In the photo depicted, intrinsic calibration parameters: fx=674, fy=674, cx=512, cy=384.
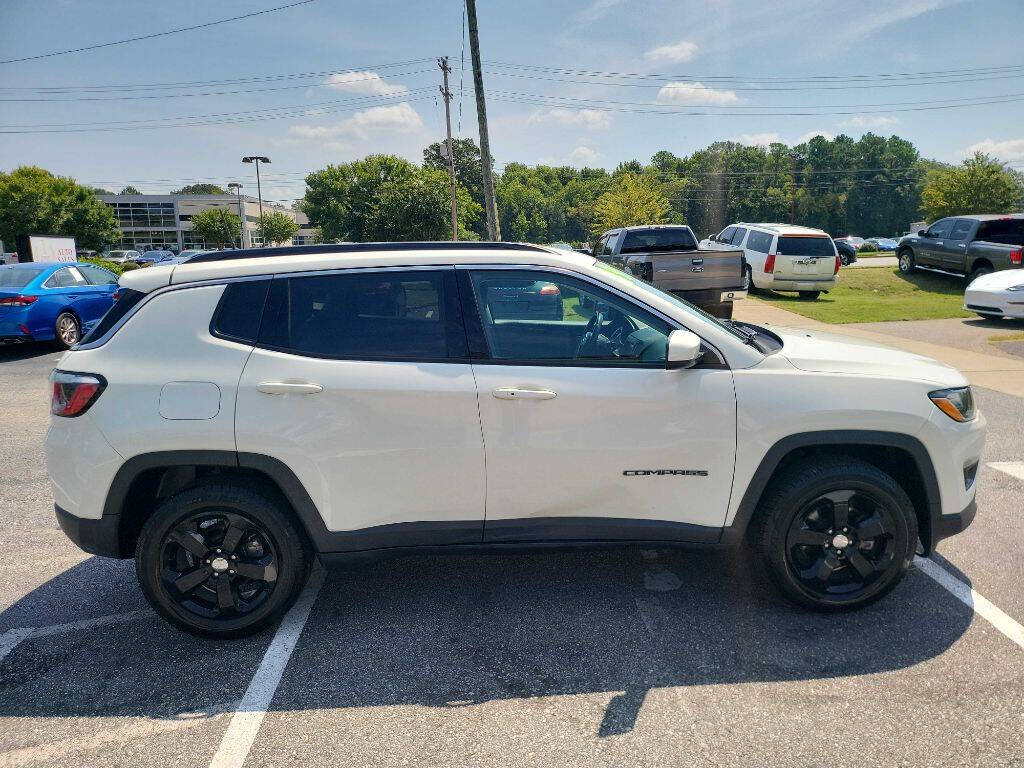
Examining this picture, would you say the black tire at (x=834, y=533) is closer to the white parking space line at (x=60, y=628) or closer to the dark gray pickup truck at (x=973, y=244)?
the white parking space line at (x=60, y=628)

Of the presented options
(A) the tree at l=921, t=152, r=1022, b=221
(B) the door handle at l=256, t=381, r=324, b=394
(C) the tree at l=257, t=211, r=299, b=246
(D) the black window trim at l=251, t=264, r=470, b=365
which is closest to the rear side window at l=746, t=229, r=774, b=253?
(D) the black window trim at l=251, t=264, r=470, b=365

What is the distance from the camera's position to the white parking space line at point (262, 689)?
2469 mm

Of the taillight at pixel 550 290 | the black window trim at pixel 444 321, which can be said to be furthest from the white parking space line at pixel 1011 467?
the black window trim at pixel 444 321

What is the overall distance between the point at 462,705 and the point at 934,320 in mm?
15522

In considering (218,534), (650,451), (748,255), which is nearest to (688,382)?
(650,451)

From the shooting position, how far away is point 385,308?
3.13 metres

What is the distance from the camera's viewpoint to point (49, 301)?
11281 millimetres

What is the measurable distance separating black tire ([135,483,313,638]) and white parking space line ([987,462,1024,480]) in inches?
212

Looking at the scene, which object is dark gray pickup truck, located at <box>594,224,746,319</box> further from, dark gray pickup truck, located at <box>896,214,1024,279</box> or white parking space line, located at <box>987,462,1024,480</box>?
dark gray pickup truck, located at <box>896,214,1024,279</box>

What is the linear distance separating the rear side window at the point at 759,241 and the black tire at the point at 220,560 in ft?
57.8

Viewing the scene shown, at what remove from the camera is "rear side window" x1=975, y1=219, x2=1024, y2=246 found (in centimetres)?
1712

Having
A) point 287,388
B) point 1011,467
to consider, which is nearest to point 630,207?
point 1011,467

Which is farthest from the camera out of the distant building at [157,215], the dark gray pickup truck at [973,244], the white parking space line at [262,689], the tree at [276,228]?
the distant building at [157,215]

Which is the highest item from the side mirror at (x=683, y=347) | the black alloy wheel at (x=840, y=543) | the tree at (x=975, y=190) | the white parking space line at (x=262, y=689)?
the tree at (x=975, y=190)
